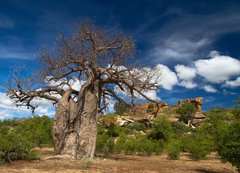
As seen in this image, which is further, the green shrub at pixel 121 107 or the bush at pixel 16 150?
the green shrub at pixel 121 107

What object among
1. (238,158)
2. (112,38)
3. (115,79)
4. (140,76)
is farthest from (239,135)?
(112,38)

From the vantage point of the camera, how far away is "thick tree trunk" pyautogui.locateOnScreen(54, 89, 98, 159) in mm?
11531

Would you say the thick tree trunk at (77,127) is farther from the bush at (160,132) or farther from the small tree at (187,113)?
the small tree at (187,113)

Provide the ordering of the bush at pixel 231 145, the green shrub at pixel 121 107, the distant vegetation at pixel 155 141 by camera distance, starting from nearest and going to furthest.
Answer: the bush at pixel 231 145 → the distant vegetation at pixel 155 141 → the green shrub at pixel 121 107

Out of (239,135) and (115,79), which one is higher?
(115,79)

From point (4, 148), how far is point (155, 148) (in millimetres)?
9635

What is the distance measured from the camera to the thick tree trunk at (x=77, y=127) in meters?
11.5

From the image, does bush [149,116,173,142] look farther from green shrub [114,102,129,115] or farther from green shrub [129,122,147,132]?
green shrub [114,102,129,115]

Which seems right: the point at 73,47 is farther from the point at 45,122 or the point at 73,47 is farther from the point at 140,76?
the point at 45,122

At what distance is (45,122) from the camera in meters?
24.2

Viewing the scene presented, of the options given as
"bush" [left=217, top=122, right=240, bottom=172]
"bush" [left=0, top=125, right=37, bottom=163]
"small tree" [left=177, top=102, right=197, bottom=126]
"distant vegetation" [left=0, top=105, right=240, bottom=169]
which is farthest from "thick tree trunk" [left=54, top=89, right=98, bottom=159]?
"small tree" [left=177, top=102, right=197, bottom=126]

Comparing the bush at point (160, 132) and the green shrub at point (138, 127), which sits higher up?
the green shrub at point (138, 127)

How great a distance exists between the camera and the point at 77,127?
1184 cm

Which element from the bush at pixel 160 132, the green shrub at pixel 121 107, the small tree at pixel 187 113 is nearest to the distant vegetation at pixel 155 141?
the bush at pixel 160 132
